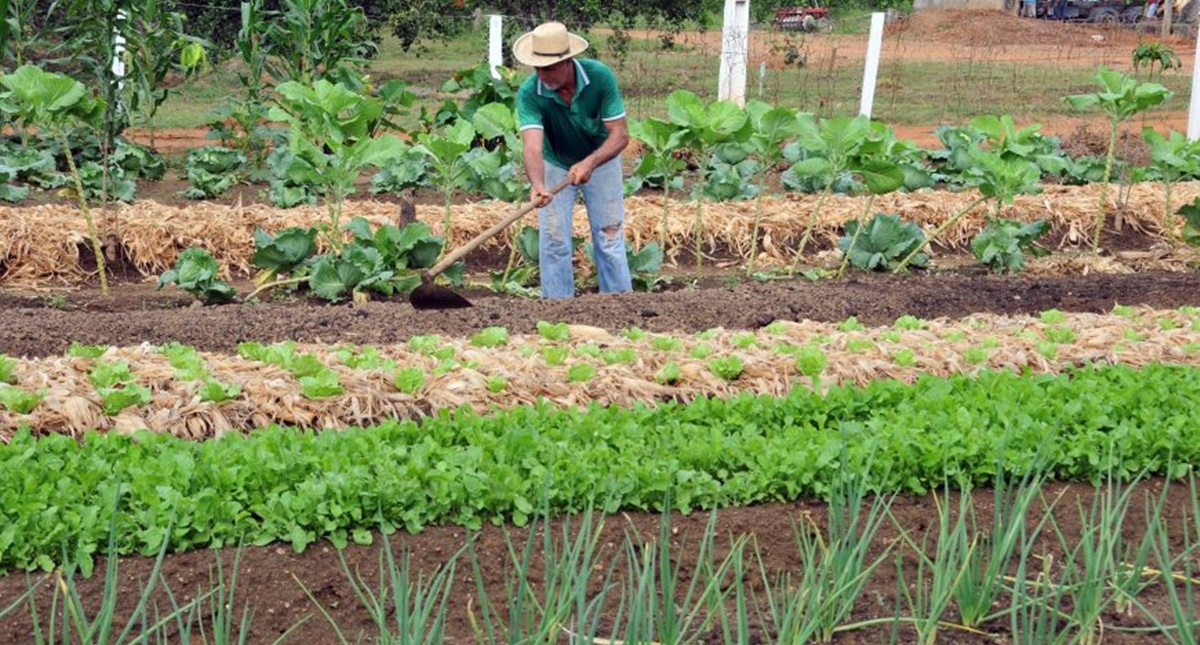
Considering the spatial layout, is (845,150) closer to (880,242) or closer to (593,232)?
(880,242)

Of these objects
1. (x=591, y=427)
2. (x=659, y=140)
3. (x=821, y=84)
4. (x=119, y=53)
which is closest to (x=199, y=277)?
(x=659, y=140)

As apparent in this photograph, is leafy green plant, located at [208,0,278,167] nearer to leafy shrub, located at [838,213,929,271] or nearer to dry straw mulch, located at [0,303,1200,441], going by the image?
leafy shrub, located at [838,213,929,271]

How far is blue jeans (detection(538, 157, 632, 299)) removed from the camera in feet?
25.1

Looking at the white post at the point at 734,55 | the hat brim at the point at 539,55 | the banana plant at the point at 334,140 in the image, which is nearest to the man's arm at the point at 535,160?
the hat brim at the point at 539,55

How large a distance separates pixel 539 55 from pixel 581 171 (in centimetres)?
58

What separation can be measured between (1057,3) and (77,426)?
33373mm

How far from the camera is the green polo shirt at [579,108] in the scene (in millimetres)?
7203

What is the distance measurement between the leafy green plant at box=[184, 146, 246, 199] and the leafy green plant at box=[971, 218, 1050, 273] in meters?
5.48

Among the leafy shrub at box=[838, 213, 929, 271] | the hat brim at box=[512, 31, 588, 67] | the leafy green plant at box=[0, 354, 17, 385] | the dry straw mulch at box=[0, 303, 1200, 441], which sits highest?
the hat brim at box=[512, 31, 588, 67]

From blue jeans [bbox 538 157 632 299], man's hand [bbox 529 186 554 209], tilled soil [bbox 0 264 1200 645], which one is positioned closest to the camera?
tilled soil [bbox 0 264 1200 645]

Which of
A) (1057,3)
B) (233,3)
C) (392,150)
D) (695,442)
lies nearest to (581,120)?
(392,150)

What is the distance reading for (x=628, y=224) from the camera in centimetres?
977

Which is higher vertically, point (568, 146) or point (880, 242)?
point (568, 146)

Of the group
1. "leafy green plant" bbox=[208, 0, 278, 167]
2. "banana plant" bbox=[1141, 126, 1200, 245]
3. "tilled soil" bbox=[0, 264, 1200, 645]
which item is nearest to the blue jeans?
"tilled soil" bbox=[0, 264, 1200, 645]
